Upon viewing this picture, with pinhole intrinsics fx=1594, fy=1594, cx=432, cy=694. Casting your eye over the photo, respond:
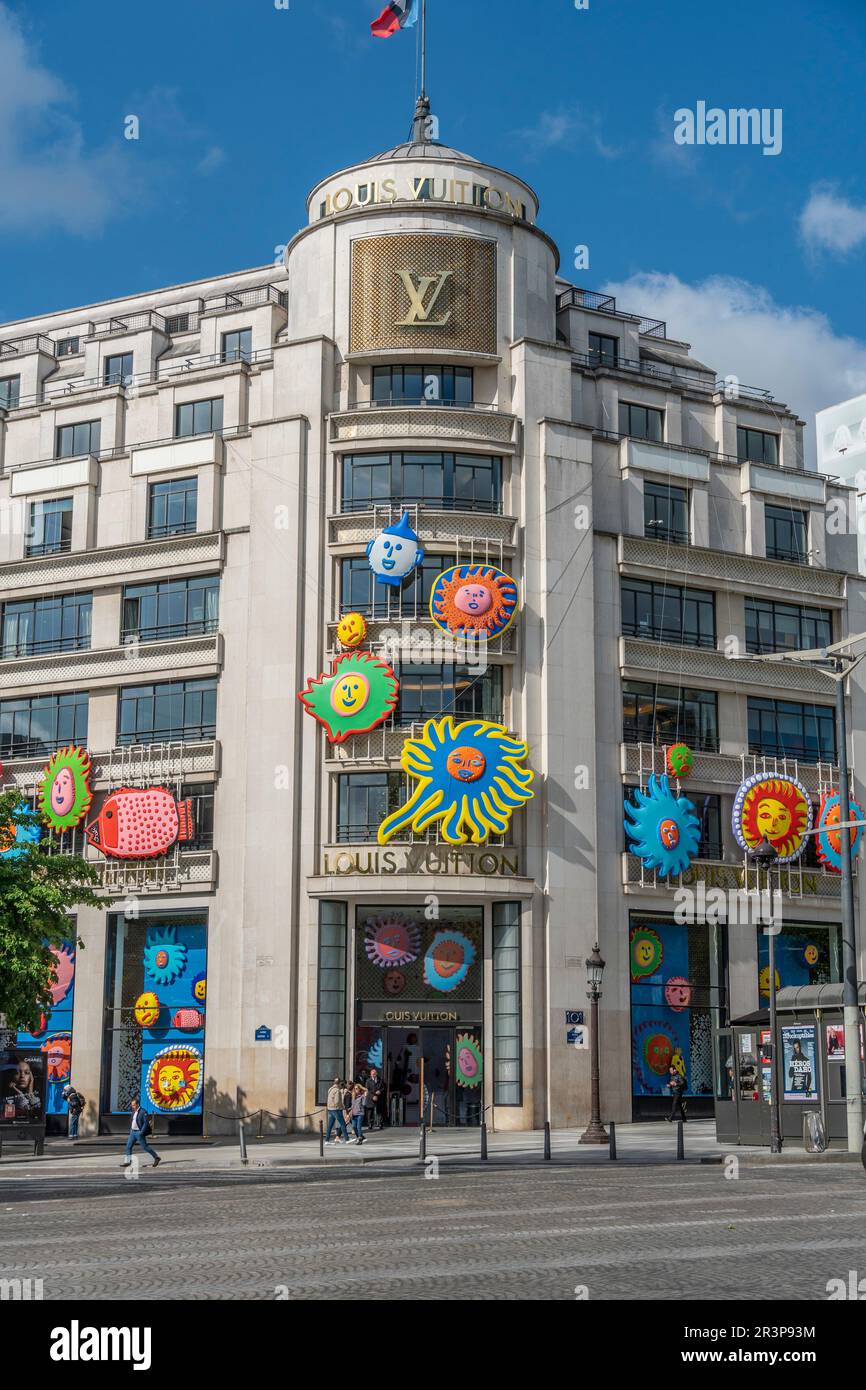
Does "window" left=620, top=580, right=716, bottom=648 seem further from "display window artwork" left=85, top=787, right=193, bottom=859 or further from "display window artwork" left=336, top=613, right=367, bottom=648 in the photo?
"display window artwork" left=85, top=787, right=193, bottom=859

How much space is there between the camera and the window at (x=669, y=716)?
53.4 meters

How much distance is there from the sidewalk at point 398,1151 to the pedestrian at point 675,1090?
25.4 inches

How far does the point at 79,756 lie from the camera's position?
53.6m

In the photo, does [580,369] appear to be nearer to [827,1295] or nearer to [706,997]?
[706,997]

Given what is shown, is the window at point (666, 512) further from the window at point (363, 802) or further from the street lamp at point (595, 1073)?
the street lamp at point (595, 1073)

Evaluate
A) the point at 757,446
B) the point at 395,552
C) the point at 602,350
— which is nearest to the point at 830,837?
the point at 757,446

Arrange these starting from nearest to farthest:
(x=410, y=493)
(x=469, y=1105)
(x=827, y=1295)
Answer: (x=827, y=1295) < (x=469, y=1105) < (x=410, y=493)

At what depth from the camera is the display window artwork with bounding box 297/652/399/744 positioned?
48.8 m

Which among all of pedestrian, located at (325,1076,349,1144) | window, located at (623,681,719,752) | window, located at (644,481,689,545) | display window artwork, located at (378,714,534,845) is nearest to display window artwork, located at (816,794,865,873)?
window, located at (623,681,719,752)

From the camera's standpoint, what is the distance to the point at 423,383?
2098 inches

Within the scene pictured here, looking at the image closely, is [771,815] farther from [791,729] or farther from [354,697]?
[354,697]
